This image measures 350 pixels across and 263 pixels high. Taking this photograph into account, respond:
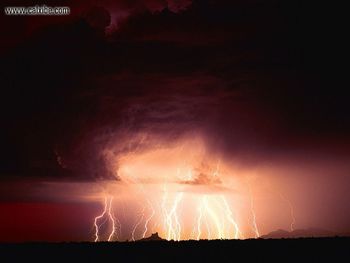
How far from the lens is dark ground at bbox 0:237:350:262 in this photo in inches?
279

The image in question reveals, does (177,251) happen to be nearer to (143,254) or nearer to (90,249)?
(143,254)

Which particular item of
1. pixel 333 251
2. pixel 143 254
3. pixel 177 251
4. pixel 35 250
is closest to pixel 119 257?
pixel 143 254

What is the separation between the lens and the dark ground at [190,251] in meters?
7.10

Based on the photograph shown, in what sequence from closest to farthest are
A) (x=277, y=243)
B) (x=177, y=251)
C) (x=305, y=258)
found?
1. (x=305, y=258)
2. (x=177, y=251)
3. (x=277, y=243)

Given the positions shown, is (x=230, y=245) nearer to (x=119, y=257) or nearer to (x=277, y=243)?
(x=277, y=243)

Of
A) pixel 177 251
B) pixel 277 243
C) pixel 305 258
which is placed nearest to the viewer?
pixel 305 258

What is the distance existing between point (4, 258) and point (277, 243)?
15.8 feet

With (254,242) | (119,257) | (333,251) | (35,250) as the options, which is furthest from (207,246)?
(35,250)

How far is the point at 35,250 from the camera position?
25.7 feet

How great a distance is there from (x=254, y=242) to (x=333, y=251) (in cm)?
144

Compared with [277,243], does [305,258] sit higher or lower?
lower

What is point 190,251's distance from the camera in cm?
764

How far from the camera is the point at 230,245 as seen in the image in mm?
8039

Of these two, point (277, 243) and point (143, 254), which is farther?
point (277, 243)
